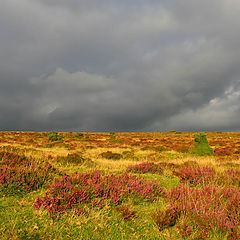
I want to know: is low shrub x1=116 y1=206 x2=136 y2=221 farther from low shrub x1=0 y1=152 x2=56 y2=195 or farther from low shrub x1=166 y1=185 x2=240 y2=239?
low shrub x1=0 y1=152 x2=56 y2=195

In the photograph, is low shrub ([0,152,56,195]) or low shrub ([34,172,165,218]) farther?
low shrub ([0,152,56,195])

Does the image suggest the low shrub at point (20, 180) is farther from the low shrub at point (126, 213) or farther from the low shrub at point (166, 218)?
the low shrub at point (166, 218)

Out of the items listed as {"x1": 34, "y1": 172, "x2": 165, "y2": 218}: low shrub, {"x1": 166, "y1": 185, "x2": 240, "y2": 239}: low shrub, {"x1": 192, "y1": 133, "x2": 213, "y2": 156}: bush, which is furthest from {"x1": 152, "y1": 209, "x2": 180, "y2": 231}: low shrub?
{"x1": 192, "y1": 133, "x2": 213, "y2": 156}: bush

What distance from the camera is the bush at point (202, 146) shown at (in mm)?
17875

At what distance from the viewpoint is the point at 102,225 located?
3.30 m

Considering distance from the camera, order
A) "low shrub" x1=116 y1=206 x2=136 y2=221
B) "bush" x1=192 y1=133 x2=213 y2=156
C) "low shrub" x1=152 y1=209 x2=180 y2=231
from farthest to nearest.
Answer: "bush" x1=192 y1=133 x2=213 y2=156 → "low shrub" x1=116 y1=206 x2=136 y2=221 → "low shrub" x1=152 y1=209 x2=180 y2=231

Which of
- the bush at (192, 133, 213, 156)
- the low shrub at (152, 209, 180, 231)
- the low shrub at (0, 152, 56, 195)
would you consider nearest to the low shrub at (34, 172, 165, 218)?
the low shrub at (0, 152, 56, 195)

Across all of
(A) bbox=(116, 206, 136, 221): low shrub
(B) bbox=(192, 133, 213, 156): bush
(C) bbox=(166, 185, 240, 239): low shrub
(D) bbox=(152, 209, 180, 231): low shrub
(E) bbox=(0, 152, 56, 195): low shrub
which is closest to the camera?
(C) bbox=(166, 185, 240, 239): low shrub

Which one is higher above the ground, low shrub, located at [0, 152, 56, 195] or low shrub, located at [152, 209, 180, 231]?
low shrub, located at [0, 152, 56, 195]

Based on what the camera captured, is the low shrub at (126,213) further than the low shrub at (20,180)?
No

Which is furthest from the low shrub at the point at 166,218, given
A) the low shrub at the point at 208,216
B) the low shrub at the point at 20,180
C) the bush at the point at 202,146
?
the bush at the point at 202,146

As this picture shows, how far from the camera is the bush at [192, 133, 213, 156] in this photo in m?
17.9

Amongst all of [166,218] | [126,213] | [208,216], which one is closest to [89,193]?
[126,213]

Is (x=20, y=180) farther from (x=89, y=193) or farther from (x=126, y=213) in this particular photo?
(x=126, y=213)
